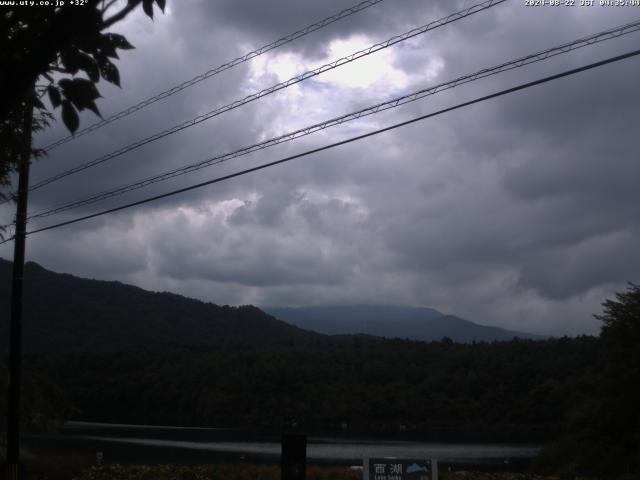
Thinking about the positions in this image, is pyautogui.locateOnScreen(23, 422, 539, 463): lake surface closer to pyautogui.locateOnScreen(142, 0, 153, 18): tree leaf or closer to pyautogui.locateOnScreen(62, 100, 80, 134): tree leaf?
pyautogui.locateOnScreen(62, 100, 80, 134): tree leaf

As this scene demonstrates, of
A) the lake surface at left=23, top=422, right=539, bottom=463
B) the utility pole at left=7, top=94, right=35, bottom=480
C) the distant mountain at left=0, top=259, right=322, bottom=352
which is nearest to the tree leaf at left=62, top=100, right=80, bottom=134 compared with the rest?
the utility pole at left=7, top=94, right=35, bottom=480

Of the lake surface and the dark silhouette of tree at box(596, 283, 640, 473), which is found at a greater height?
the dark silhouette of tree at box(596, 283, 640, 473)

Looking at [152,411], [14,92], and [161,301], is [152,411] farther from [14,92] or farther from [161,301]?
[14,92]

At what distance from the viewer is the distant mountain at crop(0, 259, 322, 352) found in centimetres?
10781

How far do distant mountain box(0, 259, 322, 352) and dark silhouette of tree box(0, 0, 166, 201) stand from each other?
274 feet

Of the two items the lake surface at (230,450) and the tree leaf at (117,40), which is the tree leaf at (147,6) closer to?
the tree leaf at (117,40)

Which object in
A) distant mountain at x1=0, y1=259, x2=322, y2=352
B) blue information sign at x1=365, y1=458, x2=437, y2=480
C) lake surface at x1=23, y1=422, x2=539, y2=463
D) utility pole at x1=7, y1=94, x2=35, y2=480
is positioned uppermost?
distant mountain at x1=0, y1=259, x2=322, y2=352

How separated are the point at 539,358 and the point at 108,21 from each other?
7617 cm

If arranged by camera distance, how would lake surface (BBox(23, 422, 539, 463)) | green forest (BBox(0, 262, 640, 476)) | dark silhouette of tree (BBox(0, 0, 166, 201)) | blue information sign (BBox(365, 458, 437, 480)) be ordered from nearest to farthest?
dark silhouette of tree (BBox(0, 0, 166, 201))
blue information sign (BBox(365, 458, 437, 480))
lake surface (BBox(23, 422, 539, 463))
green forest (BBox(0, 262, 640, 476))

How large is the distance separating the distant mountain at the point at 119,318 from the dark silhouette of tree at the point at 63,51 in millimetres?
83641

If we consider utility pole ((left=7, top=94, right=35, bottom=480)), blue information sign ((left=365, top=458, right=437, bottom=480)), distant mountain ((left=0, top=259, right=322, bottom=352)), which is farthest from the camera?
distant mountain ((left=0, top=259, right=322, bottom=352))

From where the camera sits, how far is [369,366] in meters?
88.7

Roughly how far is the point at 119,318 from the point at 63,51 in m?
127

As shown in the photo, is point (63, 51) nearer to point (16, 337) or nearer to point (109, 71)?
point (109, 71)
